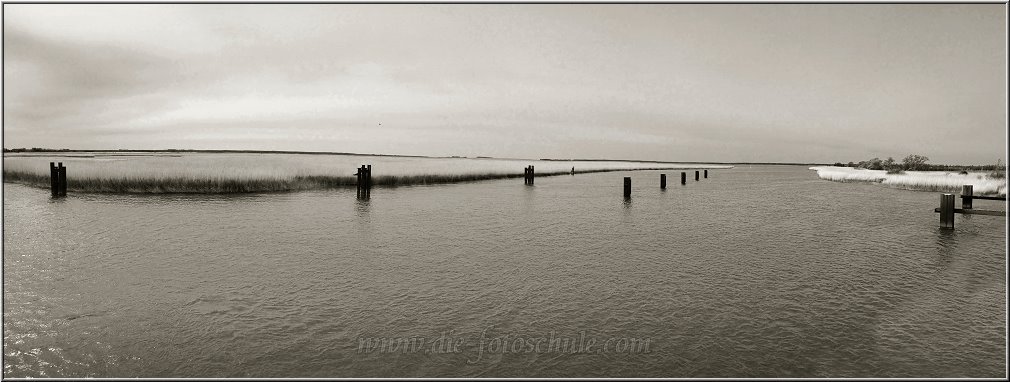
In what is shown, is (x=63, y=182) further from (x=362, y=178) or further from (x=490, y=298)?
(x=490, y=298)

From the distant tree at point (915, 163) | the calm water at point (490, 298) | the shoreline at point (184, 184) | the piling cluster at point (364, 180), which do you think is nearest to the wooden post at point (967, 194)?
the calm water at point (490, 298)

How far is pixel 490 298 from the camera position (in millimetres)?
7641

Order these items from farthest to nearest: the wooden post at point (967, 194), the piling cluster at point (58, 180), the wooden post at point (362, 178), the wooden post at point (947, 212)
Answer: the wooden post at point (362, 178), the piling cluster at point (58, 180), the wooden post at point (967, 194), the wooden post at point (947, 212)

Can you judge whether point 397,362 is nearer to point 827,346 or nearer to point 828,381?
point 828,381

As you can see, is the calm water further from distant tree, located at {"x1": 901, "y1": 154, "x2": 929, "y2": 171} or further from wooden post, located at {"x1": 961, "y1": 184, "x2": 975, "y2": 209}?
distant tree, located at {"x1": 901, "y1": 154, "x2": 929, "y2": 171}

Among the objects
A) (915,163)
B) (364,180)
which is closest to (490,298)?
(364,180)

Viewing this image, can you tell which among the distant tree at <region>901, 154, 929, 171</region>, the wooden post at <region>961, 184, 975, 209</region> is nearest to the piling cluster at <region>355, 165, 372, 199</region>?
the wooden post at <region>961, 184, 975, 209</region>

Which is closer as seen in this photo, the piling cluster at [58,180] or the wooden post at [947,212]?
the wooden post at [947,212]

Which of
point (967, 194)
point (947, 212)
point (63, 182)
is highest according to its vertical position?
point (967, 194)

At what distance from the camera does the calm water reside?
17.4 ft

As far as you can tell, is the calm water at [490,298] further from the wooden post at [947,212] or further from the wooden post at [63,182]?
the wooden post at [63,182]

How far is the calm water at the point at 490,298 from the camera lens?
5.32 meters

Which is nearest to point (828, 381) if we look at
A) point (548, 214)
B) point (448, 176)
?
point (548, 214)

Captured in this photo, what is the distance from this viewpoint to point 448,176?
4303 cm
